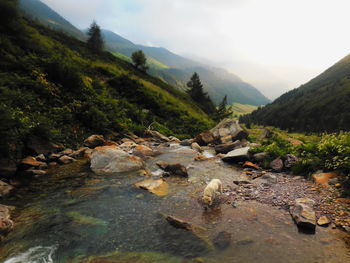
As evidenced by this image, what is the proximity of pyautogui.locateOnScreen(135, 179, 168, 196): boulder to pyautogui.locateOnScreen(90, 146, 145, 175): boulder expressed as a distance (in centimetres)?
262

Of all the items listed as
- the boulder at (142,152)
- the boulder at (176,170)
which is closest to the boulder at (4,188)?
the boulder at (176,170)

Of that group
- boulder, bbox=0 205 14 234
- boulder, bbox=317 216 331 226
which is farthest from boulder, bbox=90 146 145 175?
boulder, bbox=317 216 331 226

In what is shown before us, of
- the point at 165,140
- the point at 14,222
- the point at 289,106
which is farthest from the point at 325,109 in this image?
the point at 14,222

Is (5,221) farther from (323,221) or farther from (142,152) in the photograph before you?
(142,152)

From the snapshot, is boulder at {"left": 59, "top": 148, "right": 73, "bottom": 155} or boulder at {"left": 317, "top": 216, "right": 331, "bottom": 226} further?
boulder at {"left": 59, "top": 148, "right": 73, "bottom": 155}

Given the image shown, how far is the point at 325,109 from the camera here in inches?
5586

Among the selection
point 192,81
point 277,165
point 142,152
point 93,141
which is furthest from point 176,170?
point 192,81

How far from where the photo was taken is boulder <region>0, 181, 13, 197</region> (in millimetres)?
7914

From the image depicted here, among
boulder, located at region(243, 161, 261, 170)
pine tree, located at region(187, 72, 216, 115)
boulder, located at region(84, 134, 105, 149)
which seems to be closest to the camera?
boulder, located at region(243, 161, 261, 170)

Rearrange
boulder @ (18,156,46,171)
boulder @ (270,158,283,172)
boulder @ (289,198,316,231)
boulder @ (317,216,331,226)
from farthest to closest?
boulder @ (270,158,283,172)
boulder @ (18,156,46,171)
boulder @ (317,216,331,226)
boulder @ (289,198,316,231)

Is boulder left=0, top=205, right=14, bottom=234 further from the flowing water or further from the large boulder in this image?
the large boulder

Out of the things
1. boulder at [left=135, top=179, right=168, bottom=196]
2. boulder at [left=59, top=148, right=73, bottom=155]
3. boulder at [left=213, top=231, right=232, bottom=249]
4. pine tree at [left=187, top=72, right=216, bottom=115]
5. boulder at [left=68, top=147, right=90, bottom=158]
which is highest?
pine tree at [left=187, top=72, right=216, bottom=115]

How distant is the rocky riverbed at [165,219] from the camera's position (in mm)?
5008

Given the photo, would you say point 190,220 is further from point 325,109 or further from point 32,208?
point 325,109
